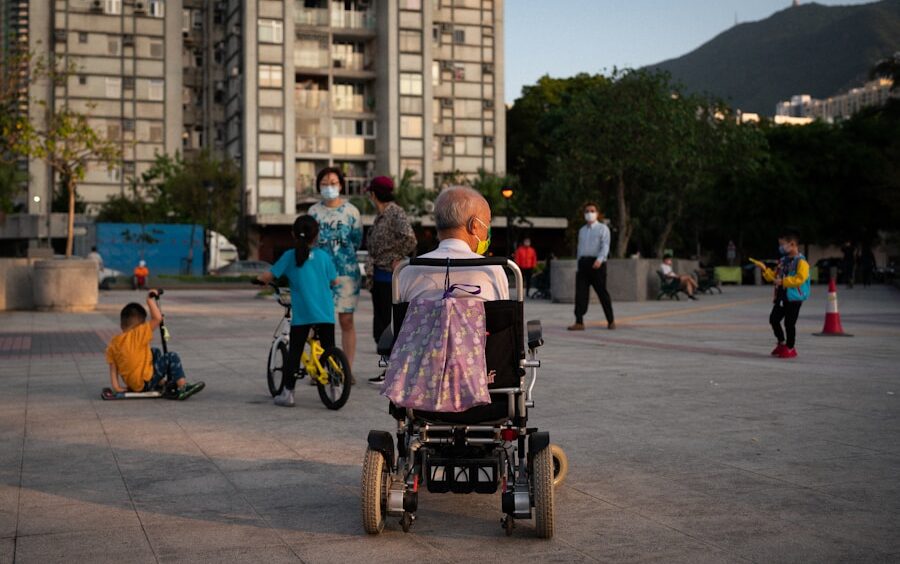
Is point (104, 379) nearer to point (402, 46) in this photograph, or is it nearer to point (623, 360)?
point (623, 360)

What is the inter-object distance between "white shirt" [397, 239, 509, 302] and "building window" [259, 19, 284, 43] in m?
66.8

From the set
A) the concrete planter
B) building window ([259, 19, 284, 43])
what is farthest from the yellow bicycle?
building window ([259, 19, 284, 43])

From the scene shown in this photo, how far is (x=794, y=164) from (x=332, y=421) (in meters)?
54.8

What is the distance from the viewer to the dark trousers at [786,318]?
12508mm

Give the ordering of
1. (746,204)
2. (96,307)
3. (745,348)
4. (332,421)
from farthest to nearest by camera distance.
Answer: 1. (746,204)
2. (96,307)
3. (745,348)
4. (332,421)

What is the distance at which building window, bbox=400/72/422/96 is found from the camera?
237 feet

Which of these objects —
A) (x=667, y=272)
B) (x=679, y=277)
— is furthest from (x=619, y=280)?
(x=679, y=277)

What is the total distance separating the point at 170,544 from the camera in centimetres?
444

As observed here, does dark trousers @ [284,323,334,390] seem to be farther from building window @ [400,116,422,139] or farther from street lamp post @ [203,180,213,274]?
building window @ [400,116,422,139]

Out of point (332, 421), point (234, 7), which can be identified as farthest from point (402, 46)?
point (332, 421)

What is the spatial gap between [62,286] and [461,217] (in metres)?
21.9

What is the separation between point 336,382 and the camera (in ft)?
27.7

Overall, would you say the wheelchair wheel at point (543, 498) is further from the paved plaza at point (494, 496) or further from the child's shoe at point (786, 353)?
the child's shoe at point (786, 353)

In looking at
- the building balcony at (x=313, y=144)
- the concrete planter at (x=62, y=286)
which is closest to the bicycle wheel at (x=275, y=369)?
the concrete planter at (x=62, y=286)
